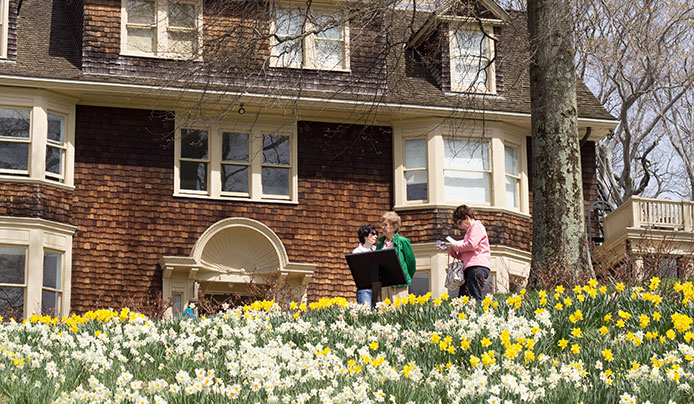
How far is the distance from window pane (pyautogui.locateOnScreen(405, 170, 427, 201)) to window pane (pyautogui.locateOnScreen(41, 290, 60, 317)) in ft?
27.5

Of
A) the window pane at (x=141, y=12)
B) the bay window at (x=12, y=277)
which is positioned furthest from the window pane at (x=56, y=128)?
the window pane at (x=141, y=12)

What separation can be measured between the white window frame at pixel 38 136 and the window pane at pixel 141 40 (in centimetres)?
205

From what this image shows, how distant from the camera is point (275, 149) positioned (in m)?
24.3

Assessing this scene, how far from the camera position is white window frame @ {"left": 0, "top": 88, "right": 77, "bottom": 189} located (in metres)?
22.1

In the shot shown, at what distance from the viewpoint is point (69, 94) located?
74.7 ft

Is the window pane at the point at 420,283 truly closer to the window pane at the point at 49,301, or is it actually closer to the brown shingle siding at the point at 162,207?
the brown shingle siding at the point at 162,207

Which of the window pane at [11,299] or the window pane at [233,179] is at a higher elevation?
the window pane at [233,179]

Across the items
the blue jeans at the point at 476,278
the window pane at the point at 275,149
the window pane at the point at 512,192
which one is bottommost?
the blue jeans at the point at 476,278

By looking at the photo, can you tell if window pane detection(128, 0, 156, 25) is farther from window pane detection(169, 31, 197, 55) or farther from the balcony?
the balcony

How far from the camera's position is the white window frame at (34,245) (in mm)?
21469

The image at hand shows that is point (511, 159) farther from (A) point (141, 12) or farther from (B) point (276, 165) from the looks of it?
(A) point (141, 12)

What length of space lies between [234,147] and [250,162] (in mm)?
557

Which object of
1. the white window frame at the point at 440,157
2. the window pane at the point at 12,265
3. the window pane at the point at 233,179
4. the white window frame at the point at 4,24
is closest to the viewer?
the window pane at the point at 12,265

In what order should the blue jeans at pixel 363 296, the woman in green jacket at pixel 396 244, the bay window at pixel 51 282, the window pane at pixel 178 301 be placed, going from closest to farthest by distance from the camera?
the blue jeans at pixel 363 296 → the woman in green jacket at pixel 396 244 → the bay window at pixel 51 282 → the window pane at pixel 178 301
